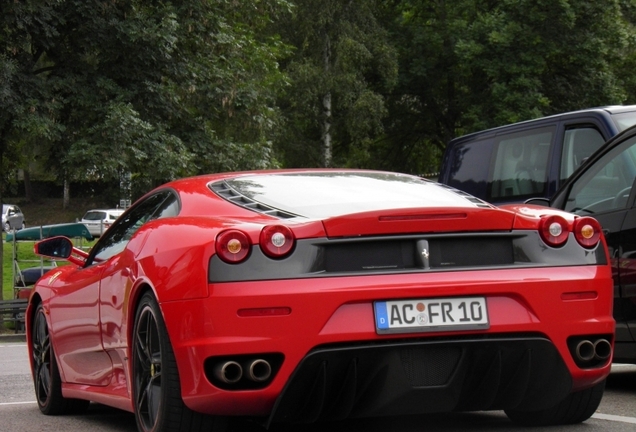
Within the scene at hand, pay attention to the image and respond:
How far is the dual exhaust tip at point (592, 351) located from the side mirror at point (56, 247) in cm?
303

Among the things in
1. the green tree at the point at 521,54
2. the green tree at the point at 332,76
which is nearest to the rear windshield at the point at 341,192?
the green tree at the point at 521,54

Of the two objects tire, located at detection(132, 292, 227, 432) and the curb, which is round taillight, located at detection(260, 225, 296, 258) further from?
the curb

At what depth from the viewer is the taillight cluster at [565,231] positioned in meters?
5.41

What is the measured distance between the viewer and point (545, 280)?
17.3 ft

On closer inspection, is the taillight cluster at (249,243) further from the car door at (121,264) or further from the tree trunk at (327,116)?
the tree trunk at (327,116)

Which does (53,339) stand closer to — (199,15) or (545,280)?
(545,280)

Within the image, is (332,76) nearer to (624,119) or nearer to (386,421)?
(624,119)

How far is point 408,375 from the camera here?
16.6ft

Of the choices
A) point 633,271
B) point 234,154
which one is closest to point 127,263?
point 633,271

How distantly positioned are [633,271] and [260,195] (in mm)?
2623

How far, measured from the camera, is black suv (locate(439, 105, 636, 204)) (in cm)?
1068

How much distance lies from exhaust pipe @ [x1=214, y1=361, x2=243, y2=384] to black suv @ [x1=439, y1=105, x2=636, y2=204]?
6.10 meters

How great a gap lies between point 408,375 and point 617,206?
313 centimetres

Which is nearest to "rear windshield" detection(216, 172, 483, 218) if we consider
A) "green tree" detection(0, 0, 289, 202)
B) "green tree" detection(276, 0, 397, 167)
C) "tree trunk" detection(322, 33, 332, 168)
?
"green tree" detection(0, 0, 289, 202)
